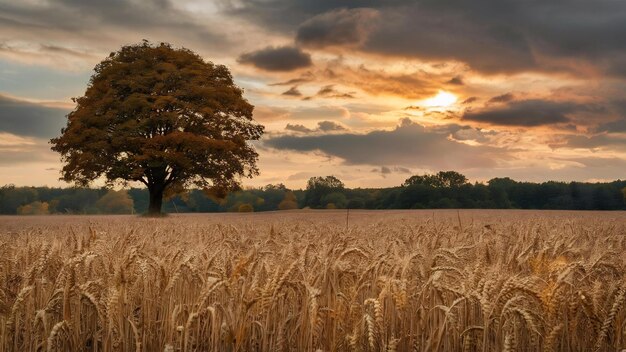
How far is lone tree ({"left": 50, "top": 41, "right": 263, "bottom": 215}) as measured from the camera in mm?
42500

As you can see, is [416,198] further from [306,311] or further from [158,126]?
[306,311]

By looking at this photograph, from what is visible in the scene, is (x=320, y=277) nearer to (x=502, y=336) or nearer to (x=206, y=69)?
(x=502, y=336)

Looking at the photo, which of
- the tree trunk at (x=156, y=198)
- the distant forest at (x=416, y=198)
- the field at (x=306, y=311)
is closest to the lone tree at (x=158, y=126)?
the tree trunk at (x=156, y=198)

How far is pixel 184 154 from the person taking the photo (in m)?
42.3

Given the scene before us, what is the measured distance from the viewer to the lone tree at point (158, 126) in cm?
4250

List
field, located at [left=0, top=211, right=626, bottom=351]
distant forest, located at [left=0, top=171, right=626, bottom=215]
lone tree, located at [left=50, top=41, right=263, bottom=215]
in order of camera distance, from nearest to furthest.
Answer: field, located at [left=0, top=211, right=626, bottom=351]
lone tree, located at [left=50, top=41, right=263, bottom=215]
distant forest, located at [left=0, top=171, right=626, bottom=215]

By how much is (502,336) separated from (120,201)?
403 ft

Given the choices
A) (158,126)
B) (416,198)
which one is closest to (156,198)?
(158,126)

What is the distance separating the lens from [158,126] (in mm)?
45125

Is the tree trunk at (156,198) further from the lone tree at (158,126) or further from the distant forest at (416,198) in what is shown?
the distant forest at (416,198)

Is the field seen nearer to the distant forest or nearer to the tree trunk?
the tree trunk

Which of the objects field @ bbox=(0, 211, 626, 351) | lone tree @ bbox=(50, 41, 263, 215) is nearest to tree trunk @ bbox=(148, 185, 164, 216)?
lone tree @ bbox=(50, 41, 263, 215)

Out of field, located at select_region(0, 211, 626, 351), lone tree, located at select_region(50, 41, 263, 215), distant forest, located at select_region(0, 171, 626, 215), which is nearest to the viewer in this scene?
field, located at select_region(0, 211, 626, 351)

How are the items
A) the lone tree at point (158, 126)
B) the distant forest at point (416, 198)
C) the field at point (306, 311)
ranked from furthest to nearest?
the distant forest at point (416, 198) < the lone tree at point (158, 126) < the field at point (306, 311)
